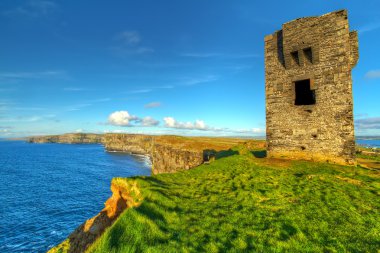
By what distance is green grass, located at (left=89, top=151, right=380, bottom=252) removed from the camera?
6.57 m


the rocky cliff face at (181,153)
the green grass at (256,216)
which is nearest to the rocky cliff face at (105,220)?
the green grass at (256,216)

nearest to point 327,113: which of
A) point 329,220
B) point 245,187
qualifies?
point 245,187

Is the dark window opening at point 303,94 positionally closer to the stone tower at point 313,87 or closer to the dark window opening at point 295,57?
the stone tower at point 313,87

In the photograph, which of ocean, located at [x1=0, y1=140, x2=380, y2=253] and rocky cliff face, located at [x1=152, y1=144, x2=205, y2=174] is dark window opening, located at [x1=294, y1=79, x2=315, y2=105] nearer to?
rocky cliff face, located at [x1=152, y1=144, x2=205, y2=174]

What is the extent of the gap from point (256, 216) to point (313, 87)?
1369cm

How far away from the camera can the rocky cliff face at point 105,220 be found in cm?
1138

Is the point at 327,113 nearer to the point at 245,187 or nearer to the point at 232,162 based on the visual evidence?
the point at 232,162

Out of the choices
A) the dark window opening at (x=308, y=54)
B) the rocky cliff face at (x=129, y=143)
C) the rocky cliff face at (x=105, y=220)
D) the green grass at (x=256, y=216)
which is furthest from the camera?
the rocky cliff face at (x=129, y=143)

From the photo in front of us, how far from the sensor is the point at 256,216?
338 inches

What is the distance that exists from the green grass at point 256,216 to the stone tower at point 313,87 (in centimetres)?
339

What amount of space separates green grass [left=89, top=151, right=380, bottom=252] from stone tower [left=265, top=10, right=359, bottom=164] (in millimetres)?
3394

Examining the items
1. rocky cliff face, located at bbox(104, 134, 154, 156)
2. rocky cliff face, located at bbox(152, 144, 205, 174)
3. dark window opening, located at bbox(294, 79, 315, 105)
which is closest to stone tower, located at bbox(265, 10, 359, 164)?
dark window opening, located at bbox(294, 79, 315, 105)

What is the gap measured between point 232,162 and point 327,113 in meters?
8.94

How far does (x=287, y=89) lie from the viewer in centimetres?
1892
